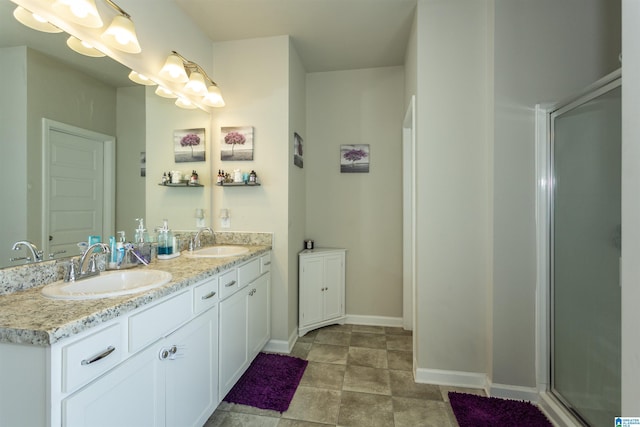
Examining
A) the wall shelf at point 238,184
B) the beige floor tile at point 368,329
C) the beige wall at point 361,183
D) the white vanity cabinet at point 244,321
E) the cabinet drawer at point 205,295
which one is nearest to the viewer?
the cabinet drawer at point 205,295

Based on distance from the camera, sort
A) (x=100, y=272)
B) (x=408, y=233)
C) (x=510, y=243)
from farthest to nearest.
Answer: (x=408, y=233)
(x=510, y=243)
(x=100, y=272)

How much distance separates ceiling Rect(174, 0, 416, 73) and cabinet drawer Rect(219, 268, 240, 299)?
1900mm

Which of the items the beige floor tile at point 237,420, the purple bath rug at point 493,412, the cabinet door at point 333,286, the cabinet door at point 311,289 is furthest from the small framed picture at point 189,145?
the purple bath rug at point 493,412

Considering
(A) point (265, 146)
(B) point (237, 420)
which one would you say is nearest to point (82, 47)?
(A) point (265, 146)

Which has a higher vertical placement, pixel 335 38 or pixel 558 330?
pixel 335 38

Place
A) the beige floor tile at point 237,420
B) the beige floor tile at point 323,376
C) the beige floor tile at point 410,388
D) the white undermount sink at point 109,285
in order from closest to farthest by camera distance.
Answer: the white undermount sink at point 109,285 → the beige floor tile at point 237,420 → the beige floor tile at point 410,388 → the beige floor tile at point 323,376

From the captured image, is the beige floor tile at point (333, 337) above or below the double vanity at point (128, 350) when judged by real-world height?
below

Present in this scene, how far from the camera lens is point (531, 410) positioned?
66.7 inches

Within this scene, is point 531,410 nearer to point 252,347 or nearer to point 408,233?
point 408,233

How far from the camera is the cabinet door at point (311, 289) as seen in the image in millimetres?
2707

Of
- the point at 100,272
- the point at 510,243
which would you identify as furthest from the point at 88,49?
the point at 510,243

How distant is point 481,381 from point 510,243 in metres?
0.97

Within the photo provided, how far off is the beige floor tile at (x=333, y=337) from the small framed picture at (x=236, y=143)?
69.8 inches

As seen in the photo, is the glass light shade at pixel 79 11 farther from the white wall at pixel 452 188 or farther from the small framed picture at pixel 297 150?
the white wall at pixel 452 188
